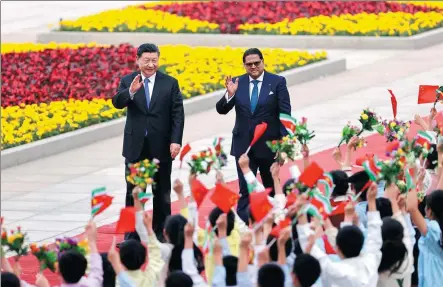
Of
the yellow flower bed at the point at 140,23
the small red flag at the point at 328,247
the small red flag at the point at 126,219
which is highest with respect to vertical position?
the small red flag at the point at 126,219

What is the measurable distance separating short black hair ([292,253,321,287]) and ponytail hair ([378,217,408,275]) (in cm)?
85

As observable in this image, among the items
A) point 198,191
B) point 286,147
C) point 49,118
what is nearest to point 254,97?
point 286,147

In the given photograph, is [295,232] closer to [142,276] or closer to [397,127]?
[142,276]

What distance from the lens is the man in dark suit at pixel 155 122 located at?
43.7 ft

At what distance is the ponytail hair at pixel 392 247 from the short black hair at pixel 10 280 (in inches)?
99.8

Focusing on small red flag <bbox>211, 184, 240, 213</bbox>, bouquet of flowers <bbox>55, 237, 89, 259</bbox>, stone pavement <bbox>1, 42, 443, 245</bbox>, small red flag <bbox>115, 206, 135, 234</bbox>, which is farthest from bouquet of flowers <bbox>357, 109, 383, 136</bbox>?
bouquet of flowers <bbox>55, 237, 89, 259</bbox>

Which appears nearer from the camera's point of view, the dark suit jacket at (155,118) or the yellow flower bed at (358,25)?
the dark suit jacket at (155,118)

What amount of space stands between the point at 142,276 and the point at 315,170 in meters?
1.34

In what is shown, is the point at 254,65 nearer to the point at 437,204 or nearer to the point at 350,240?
the point at 437,204

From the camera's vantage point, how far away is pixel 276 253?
973 centimetres

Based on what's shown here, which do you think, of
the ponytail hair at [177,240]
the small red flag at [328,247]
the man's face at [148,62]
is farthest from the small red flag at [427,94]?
the ponytail hair at [177,240]

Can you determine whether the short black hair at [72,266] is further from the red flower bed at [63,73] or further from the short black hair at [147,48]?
the red flower bed at [63,73]

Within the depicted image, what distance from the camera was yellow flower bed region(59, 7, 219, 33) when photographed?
27.4 meters

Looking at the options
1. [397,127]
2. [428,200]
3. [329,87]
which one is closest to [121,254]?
[428,200]
